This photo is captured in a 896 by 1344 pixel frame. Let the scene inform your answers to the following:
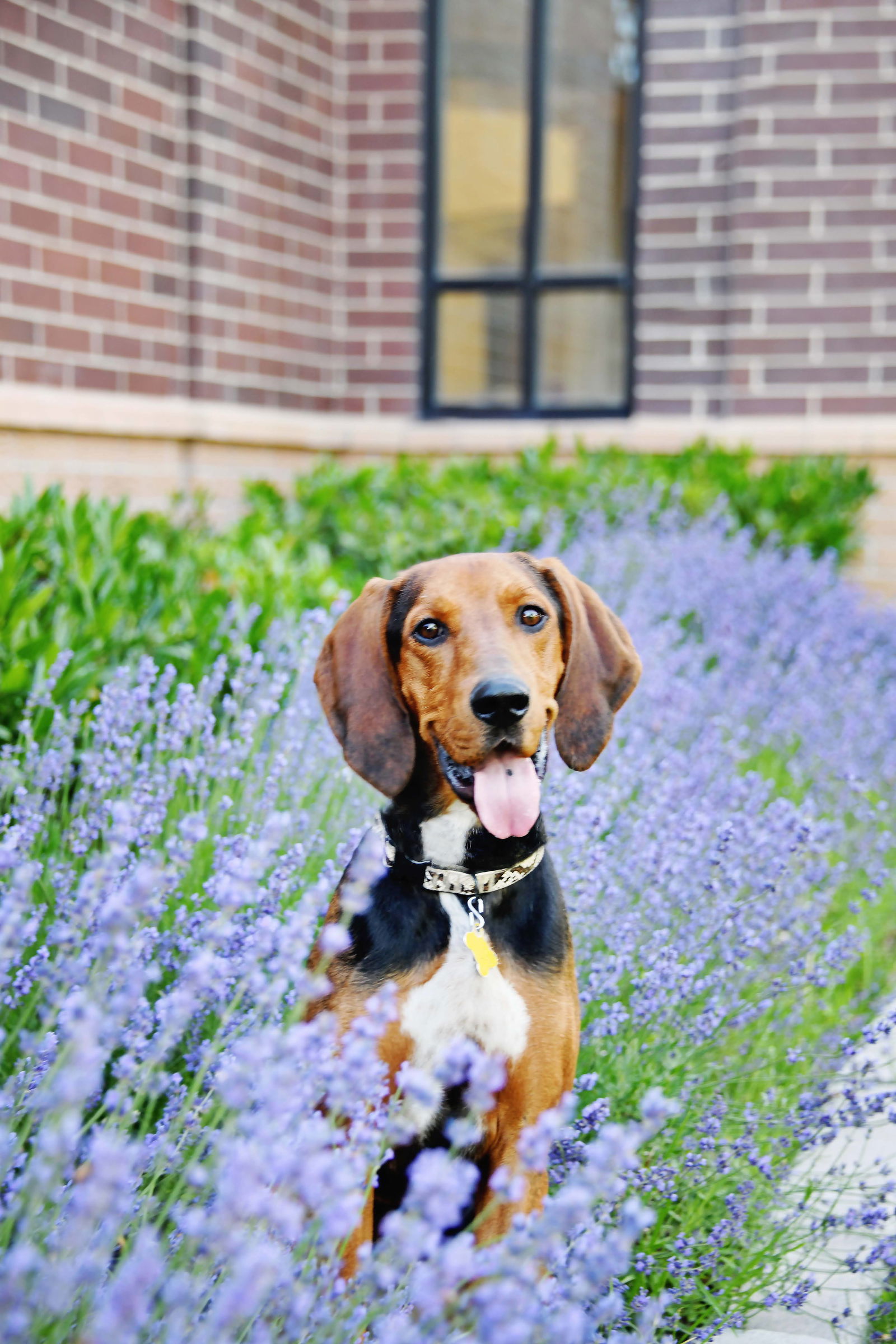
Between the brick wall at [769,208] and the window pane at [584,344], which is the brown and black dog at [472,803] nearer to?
the brick wall at [769,208]

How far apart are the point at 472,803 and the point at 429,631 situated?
1.00 ft

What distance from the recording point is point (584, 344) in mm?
8539

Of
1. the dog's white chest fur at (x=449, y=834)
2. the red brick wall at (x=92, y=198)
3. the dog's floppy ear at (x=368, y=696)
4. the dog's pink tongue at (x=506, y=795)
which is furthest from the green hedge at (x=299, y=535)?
the dog's pink tongue at (x=506, y=795)

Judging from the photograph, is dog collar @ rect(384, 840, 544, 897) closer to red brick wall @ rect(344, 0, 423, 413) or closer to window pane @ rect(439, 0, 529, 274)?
red brick wall @ rect(344, 0, 423, 413)

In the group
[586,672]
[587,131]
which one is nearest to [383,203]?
[587,131]

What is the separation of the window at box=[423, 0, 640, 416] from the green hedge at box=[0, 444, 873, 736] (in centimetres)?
82

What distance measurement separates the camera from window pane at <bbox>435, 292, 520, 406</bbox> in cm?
860

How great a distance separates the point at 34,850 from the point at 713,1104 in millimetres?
1485

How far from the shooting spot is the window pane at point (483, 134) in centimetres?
837

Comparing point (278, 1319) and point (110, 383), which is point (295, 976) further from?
point (110, 383)

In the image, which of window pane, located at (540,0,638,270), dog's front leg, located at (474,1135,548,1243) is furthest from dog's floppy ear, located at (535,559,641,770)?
window pane, located at (540,0,638,270)

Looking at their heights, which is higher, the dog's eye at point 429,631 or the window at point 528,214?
the window at point 528,214

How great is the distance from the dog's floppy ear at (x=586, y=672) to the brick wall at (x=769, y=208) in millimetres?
6001

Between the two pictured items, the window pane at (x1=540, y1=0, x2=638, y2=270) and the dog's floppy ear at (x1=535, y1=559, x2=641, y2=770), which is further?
the window pane at (x1=540, y1=0, x2=638, y2=270)
